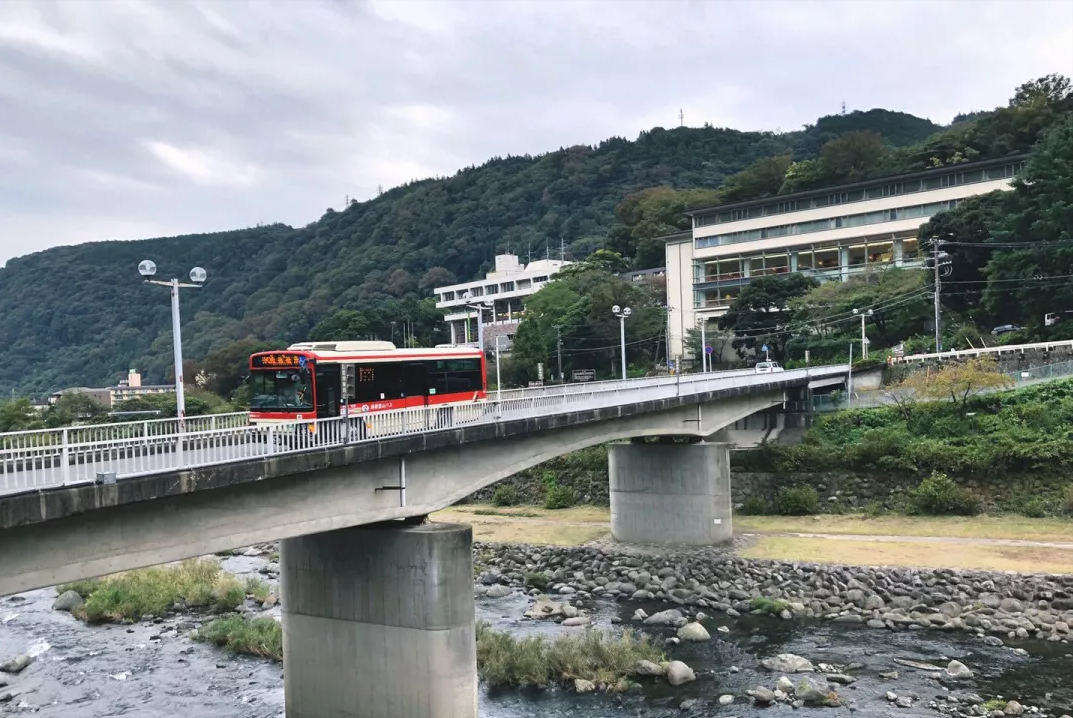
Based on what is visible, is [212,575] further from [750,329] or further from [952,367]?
[750,329]

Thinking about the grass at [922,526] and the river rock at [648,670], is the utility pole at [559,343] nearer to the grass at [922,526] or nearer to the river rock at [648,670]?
the grass at [922,526]

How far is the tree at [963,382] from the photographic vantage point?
143 ft

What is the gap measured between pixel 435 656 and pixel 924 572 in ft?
64.4

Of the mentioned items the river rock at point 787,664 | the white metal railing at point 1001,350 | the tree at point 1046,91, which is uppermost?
the tree at point 1046,91

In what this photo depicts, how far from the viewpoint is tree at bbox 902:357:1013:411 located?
143 ft

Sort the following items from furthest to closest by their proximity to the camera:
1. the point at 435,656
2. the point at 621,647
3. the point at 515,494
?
the point at 515,494 < the point at 621,647 < the point at 435,656

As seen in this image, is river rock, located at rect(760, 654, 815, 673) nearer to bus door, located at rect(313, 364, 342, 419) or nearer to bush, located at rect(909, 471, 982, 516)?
bus door, located at rect(313, 364, 342, 419)

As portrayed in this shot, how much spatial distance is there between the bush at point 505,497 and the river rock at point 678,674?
27.8 m

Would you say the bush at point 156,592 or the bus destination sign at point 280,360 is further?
the bush at point 156,592

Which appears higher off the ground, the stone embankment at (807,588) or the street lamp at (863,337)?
the street lamp at (863,337)

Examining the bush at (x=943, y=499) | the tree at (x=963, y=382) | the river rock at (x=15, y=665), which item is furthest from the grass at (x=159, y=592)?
the tree at (x=963, y=382)

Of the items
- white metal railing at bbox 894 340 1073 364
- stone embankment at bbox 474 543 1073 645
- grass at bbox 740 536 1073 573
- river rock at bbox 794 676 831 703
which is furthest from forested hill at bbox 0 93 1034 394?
river rock at bbox 794 676 831 703

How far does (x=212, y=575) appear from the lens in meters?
32.6

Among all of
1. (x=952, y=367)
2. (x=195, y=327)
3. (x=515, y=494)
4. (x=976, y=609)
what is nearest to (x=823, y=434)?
(x=952, y=367)
